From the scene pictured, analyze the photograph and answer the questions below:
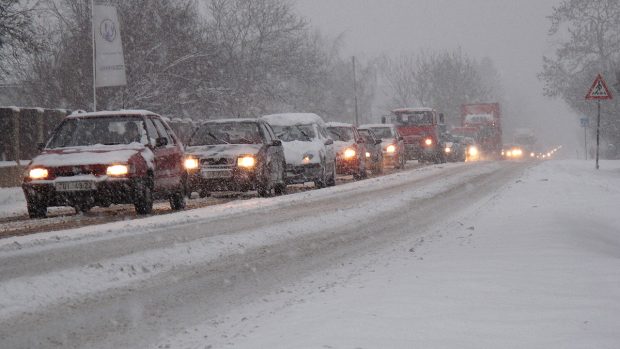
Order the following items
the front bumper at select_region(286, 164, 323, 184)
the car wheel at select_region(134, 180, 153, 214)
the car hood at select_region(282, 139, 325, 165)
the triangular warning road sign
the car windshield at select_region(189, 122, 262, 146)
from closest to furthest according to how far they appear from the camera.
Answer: the car wheel at select_region(134, 180, 153, 214) → the car windshield at select_region(189, 122, 262, 146) → the front bumper at select_region(286, 164, 323, 184) → the car hood at select_region(282, 139, 325, 165) → the triangular warning road sign

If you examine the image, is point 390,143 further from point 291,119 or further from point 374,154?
point 291,119

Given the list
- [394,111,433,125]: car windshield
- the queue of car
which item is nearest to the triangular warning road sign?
the queue of car

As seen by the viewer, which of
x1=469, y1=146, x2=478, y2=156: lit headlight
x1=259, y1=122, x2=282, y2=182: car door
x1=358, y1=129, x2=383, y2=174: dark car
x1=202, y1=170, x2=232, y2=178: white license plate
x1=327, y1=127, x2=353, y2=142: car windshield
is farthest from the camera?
x1=469, y1=146, x2=478, y2=156: lit headlight

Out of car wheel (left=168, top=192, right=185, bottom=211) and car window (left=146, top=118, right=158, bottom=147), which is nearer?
car window (left=146, top=118, right=158, bottom=147)

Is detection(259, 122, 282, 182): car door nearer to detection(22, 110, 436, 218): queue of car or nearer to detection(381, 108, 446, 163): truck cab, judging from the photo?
detection(22, 110, 436, 218): queue of car

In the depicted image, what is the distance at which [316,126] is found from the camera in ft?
70.6

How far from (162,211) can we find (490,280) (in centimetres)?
851

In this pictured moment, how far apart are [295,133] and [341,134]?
447 cm

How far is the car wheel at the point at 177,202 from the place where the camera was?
Result: 1428 cm

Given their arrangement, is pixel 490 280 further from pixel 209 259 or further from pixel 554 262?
pixel 209 259

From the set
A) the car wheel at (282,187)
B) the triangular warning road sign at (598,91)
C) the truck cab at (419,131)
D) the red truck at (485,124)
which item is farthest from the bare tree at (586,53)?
the car wheel at (282,187)

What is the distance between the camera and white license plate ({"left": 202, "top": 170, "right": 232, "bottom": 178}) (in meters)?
16.5

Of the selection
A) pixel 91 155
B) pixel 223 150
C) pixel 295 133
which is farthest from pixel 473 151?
pixel 91 155

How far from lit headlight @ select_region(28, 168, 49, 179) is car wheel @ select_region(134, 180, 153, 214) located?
53.8 inches
